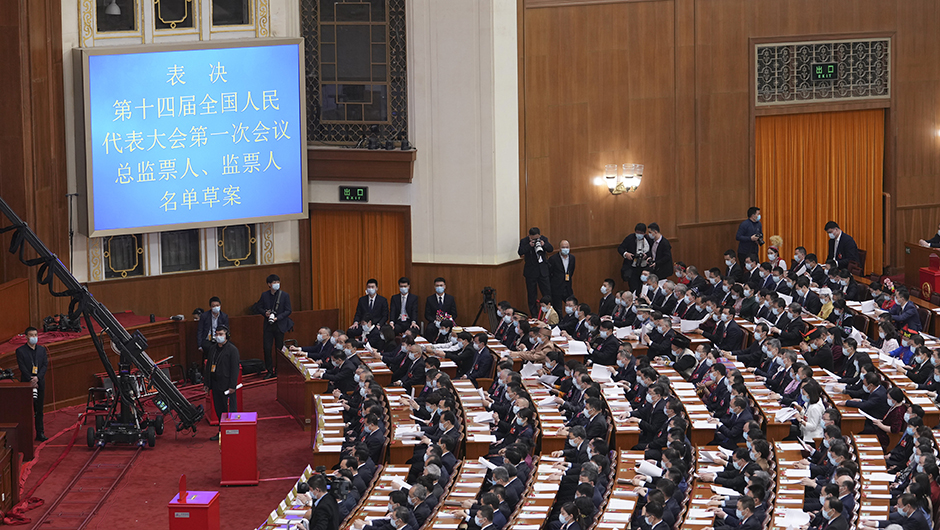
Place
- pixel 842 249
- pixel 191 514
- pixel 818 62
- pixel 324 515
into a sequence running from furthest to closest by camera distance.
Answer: pixel 818 62 → pixel 842 249 → pixel 191 514 → pixel 324 515

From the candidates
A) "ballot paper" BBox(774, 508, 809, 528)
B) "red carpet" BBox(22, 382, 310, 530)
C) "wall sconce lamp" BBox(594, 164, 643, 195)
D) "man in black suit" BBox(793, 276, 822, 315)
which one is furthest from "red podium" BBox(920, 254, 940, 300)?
"red carpet" BBox(22, 382, 310, 530)

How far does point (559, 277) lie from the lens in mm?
21859

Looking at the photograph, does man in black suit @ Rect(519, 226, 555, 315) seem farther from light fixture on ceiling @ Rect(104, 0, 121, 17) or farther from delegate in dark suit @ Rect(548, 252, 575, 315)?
light fixture on ceiling @ Rect(104, 0, 121, 17)

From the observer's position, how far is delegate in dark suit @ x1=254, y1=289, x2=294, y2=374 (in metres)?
20.6

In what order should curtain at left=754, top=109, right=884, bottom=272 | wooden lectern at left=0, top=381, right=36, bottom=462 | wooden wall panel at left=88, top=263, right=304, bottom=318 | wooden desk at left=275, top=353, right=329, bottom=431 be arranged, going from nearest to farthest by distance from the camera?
wooden lectern at left=0, top=381, right=36, bottom=462
wooden desk at left=275, top=353, right=329, bottom=431
wooden wall panel at left=88, top=263, right=304, bottom=318
curtain at left=754, top=109, right=884, bottom=272

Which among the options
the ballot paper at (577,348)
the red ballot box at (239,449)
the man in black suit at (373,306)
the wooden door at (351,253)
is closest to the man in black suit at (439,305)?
the man in black suit at (373,306)

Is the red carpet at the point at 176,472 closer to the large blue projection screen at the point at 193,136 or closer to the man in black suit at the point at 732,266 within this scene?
the large blue projection screen at the point at 193,136

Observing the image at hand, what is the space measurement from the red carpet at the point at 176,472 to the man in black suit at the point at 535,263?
4.84 metres

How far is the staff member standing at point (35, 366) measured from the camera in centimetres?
1758

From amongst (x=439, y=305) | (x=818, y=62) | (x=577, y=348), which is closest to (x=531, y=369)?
(x=577, y=348)

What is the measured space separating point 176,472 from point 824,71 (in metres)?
14.0

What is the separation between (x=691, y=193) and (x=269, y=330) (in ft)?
26.1

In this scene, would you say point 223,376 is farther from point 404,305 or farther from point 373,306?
point 404,305

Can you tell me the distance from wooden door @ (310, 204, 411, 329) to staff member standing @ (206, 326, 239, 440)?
4.73 m
